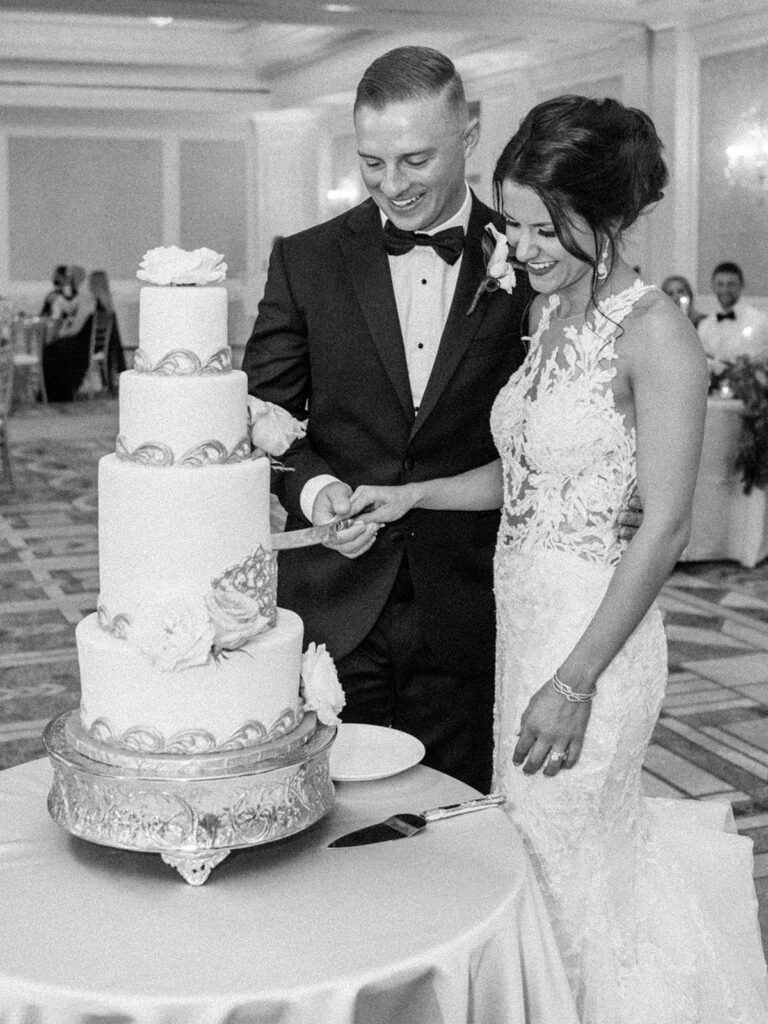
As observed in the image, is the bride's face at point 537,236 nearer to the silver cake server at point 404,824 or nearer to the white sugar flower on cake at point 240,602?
the white sugar flower on cake at point 240,602

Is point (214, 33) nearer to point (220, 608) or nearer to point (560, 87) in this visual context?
point (560, 87)

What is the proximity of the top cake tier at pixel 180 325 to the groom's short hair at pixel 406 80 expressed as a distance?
736 millimetres

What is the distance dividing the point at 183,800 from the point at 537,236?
104cm

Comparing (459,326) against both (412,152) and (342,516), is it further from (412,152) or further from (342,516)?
(342,516)

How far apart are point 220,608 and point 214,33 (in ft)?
57.4

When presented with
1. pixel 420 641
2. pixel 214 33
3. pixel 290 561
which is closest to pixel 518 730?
pixel 420 641

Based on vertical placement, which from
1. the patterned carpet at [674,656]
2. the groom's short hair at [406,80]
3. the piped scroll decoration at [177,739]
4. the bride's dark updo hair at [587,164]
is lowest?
the patterned carpet at [674,656]

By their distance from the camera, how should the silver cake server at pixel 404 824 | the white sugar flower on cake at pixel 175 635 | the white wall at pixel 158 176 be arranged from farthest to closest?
the white wall at pixel 158 176
the silver cake server at pixel 404 824
the white sugar flower on cake at pixel 175 635

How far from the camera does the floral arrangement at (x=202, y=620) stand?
67.4 inches

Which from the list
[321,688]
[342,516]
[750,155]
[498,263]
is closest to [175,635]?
[321,688]

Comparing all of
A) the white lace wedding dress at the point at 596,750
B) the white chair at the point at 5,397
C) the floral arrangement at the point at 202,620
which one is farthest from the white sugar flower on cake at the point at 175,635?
the white chair at the point at 5,397

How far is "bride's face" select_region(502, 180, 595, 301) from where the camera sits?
7.14ft

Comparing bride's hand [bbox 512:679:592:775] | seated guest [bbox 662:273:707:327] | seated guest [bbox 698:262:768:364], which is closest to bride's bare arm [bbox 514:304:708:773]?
bride's hand [bbox 512:679:592:775]

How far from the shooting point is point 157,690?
178 cm
